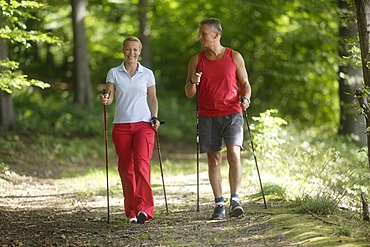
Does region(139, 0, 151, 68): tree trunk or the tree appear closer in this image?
the tree

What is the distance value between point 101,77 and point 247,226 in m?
17.9

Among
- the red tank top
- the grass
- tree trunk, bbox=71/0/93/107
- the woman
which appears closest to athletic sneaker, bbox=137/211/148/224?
the woman

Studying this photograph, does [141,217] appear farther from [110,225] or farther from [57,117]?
[57,117]

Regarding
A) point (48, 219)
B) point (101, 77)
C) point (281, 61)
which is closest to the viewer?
point (48, 219)

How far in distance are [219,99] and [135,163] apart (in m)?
1.13

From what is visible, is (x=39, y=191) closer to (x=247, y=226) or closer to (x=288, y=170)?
(x=288, y=170)

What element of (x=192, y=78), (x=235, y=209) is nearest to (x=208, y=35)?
(x=192, y=78)

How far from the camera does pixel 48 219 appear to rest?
8.05m

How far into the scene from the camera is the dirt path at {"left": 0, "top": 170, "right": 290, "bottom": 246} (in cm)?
659

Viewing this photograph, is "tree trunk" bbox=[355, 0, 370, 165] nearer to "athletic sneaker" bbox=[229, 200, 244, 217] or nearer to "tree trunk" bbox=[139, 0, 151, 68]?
"athletic sneaker" bbox=[229, 200, 244, 217]

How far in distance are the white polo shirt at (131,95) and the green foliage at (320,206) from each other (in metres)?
1.91

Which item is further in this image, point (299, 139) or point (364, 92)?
point (299, 139)

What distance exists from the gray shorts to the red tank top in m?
0.07

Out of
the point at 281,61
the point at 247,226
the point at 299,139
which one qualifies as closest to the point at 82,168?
the point at 299,139
